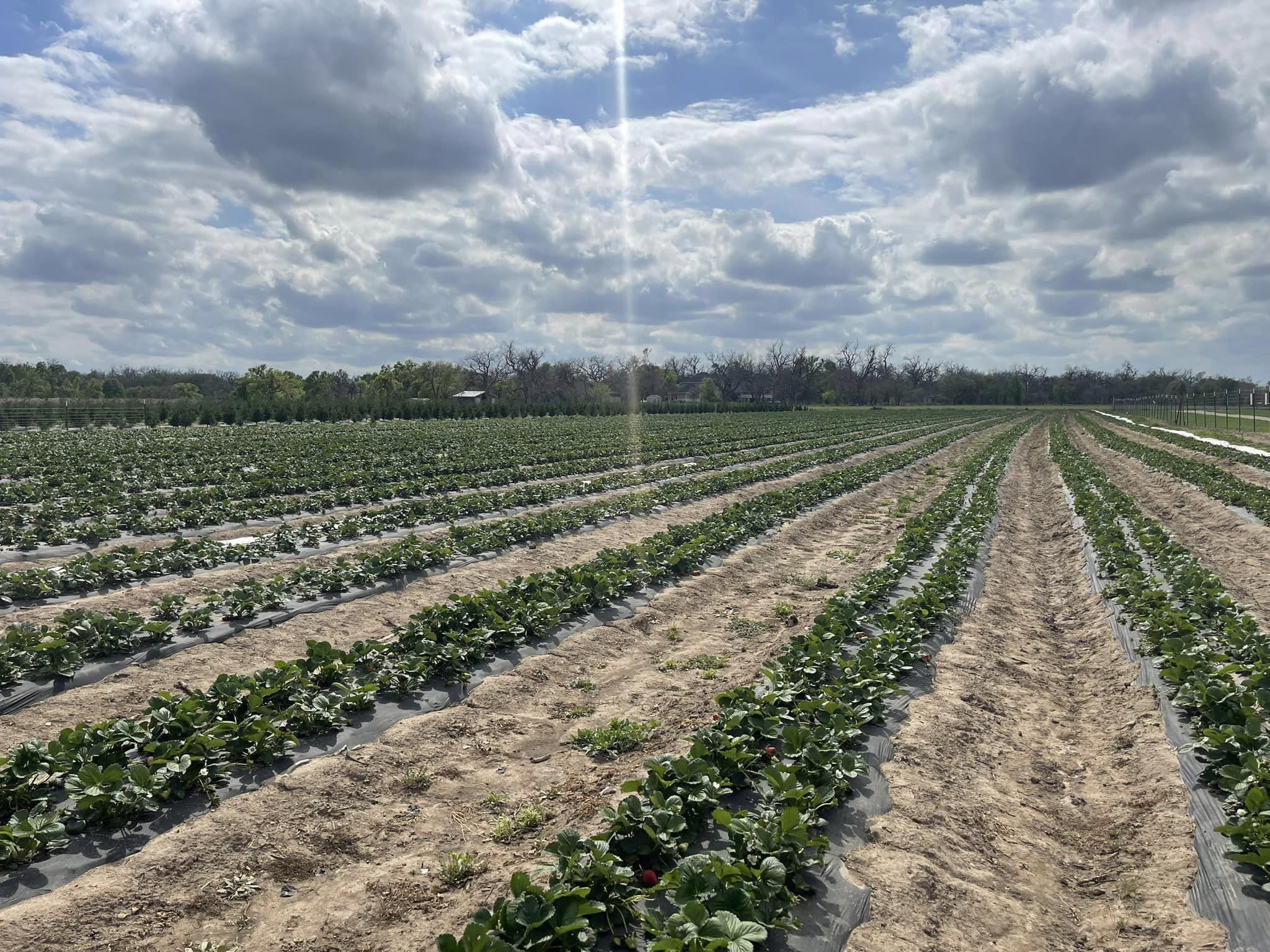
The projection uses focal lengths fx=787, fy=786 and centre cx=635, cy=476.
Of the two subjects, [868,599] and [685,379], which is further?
[685,379]

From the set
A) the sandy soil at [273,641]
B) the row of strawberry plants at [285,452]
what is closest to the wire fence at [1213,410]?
the row of strawberry plants at [285,452]

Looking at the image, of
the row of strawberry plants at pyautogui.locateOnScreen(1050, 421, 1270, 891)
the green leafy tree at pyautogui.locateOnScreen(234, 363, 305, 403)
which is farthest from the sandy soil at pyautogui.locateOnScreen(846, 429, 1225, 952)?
the green leafy tree at pyautogui.locateOnScreen(234, 363, 305, 403)

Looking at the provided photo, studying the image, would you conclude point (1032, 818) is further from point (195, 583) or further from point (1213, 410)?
point (1213, 410)

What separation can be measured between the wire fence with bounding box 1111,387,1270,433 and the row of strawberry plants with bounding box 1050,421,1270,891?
4394cm

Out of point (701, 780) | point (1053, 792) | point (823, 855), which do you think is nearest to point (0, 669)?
point (701, 780)

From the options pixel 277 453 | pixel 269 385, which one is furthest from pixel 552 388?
pixel 277 453

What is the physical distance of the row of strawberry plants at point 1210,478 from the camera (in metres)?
17.3

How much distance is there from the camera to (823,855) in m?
4.43

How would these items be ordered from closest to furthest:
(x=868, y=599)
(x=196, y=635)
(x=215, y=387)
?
1. (x=196, y=635)
2. (x=868, y=599)
3. (x=215, y=387)

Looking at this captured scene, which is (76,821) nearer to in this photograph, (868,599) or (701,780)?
(701,780)

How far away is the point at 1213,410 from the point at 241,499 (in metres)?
93.7

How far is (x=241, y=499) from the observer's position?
17891 mm

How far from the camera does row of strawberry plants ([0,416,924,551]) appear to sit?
541 inches

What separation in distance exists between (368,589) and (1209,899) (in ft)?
29.5
